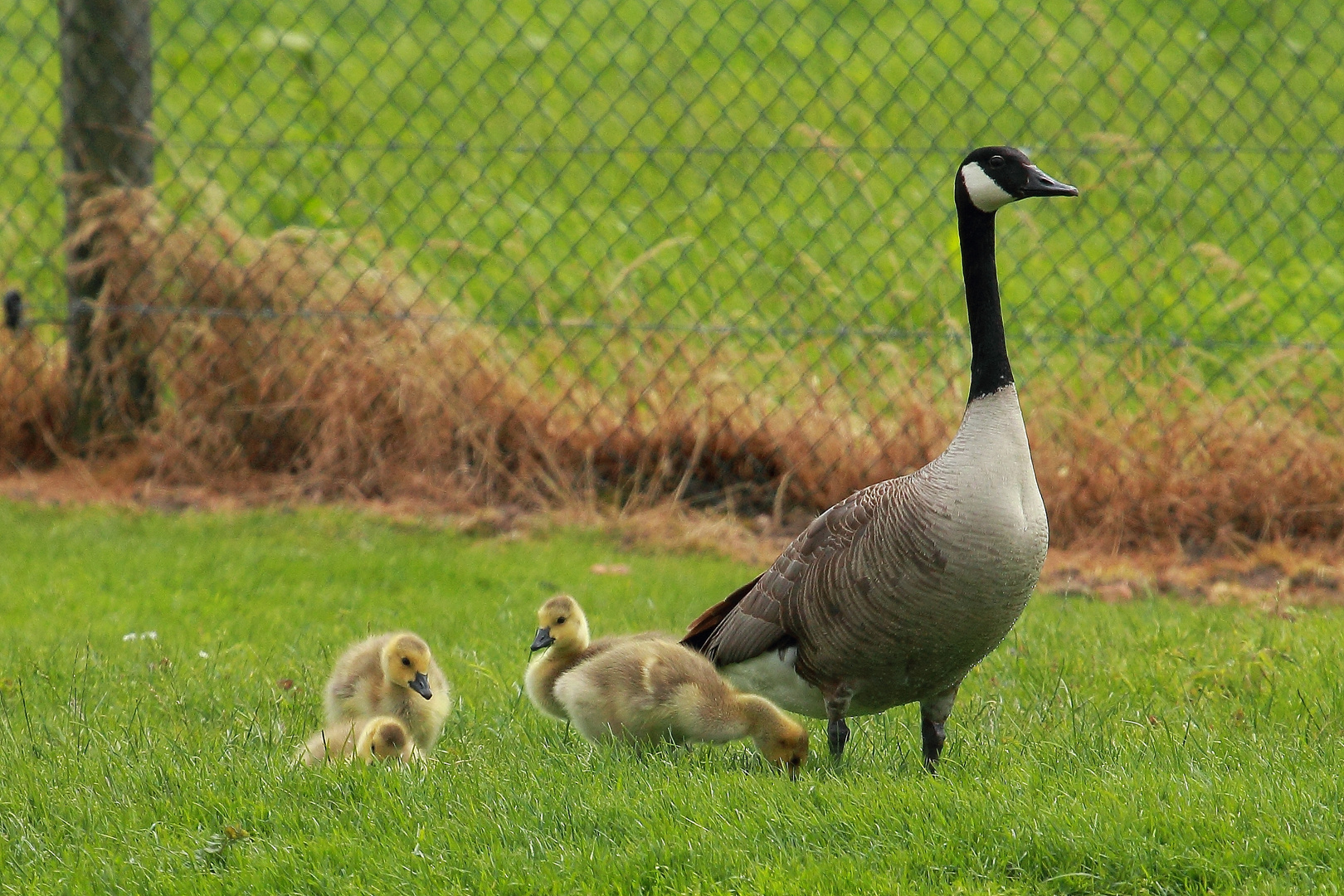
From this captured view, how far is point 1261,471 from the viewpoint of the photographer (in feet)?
27.2

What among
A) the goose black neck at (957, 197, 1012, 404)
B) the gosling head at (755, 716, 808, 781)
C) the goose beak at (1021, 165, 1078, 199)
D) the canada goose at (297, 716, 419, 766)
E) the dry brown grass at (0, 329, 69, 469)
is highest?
the goose beak at (1021, 165, 1078, 199)

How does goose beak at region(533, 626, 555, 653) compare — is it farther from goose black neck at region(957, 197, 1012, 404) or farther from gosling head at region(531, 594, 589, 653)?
goose black neck at region(957, 197, 1012, 404)

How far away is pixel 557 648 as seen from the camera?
532 cm

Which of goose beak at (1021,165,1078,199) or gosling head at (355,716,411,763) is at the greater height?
goose beak at (1021,165,1078,199)

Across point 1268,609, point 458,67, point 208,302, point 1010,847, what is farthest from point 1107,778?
point 458,67

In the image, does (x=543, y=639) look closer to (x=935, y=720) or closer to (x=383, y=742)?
(x=383, y=742)

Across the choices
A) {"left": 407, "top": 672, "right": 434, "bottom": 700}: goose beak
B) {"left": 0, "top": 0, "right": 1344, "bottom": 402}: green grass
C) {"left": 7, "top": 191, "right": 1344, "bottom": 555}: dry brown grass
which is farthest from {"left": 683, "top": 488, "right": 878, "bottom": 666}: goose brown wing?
{"left": 0, "top": 0, "right": 1344, "bottom": 402}: green grass

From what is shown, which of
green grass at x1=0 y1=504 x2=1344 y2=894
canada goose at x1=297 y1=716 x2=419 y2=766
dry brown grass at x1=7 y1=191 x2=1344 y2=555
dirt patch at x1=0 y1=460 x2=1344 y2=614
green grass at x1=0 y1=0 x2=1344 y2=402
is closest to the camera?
green grass at x1=0 y1=504 x2=1344 y2=894

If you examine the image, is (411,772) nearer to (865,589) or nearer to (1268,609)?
(865,589)

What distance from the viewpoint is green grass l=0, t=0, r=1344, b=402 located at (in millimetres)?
9883

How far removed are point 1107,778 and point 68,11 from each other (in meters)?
8.08

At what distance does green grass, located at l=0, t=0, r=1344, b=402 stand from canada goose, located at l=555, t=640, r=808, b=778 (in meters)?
4.38

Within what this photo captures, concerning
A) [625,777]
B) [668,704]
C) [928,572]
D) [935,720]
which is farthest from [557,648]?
[928,572]

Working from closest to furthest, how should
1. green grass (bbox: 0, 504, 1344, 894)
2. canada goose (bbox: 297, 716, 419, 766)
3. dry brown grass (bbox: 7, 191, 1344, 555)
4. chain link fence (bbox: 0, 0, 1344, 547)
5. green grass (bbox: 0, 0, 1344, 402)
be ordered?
green grass (bbox: 0, 504, 1344, 894) → canada goose (bbox: 297, 716, 419, 766) → chain link fence (bbox: 0, 0, 1344, 547) → dry brown grass (bbox: 7, 191, 1344, 555) → green grass (bbox: 0, 0, 1344, 402)
